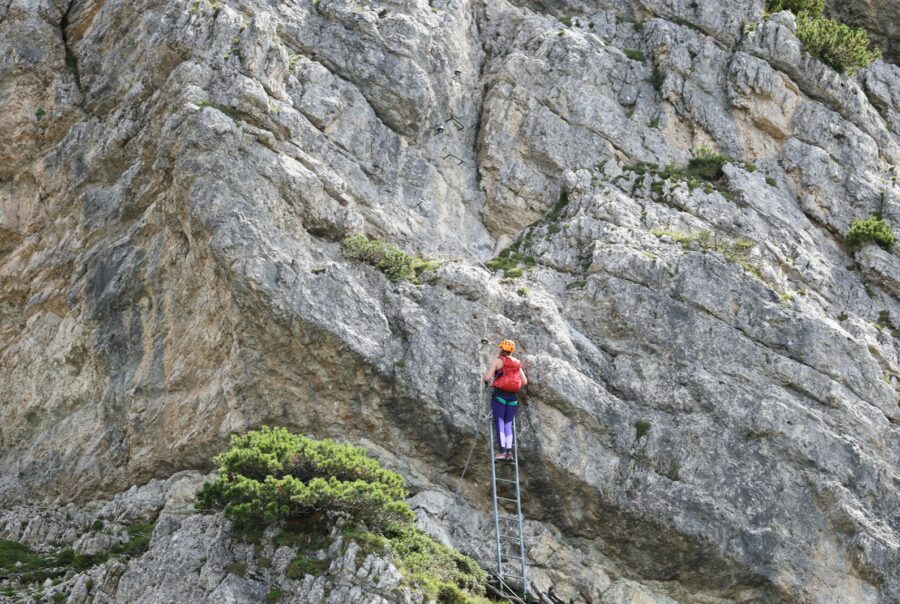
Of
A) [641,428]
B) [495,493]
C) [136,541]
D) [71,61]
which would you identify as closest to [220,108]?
[71,61]

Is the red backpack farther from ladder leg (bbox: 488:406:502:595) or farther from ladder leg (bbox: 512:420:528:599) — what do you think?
ladder leg (bbox: 512:420:528:599)

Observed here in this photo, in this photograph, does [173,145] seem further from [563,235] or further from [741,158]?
[741,158]

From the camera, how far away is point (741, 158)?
29.0 meters

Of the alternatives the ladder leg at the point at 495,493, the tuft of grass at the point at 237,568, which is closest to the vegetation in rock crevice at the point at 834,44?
the ladder leg at the point at 495,493

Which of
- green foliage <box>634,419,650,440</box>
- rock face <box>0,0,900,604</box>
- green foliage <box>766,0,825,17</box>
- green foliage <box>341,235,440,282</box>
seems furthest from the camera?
green foliage <box>766,0,825,17</box>

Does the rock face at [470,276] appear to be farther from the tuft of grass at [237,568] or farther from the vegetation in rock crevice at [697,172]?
the tuft of grass at [237,568]

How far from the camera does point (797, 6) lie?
107 ft

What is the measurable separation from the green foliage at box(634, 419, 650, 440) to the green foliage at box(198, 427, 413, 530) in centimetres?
577

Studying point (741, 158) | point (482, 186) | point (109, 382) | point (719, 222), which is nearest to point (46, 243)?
point (109, 382)

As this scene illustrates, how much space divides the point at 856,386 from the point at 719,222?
579cm

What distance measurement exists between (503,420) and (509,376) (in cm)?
95

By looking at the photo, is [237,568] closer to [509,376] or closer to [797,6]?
[509,376]

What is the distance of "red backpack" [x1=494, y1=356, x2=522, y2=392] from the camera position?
68.6ft

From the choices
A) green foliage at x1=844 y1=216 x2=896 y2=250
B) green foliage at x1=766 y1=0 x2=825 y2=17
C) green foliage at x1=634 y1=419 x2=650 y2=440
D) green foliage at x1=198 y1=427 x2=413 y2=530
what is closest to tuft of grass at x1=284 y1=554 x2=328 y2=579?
green foliage at x1=198 y1=427 x2=413 y2=530
